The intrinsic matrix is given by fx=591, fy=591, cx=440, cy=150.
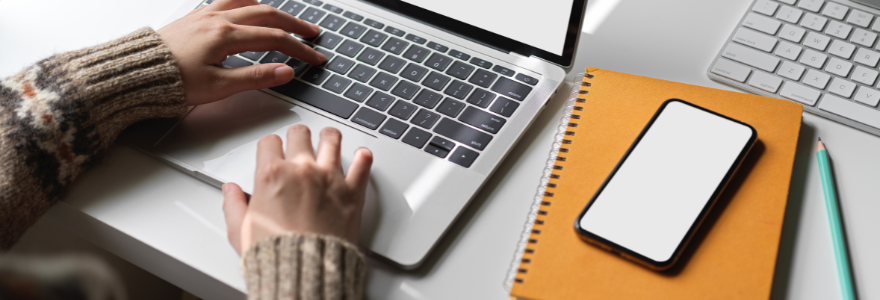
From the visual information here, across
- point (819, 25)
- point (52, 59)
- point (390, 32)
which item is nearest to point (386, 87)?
point (390, 32)

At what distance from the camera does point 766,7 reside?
2.23ft

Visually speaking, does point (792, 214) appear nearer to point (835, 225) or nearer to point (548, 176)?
point (835, 225)

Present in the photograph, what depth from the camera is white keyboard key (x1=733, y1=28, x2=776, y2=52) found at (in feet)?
2.13

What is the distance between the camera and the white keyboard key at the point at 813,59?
623 millimetres

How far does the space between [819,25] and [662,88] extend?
220 mm

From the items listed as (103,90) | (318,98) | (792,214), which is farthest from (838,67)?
(103,90)

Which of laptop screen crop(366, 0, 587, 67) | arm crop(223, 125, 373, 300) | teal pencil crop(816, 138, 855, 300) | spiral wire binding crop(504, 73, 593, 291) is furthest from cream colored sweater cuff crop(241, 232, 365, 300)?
teal pencil crop(816, 138, 855, 300)

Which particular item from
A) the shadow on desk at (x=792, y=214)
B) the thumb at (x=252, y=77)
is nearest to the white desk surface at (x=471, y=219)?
the shadow on desk at (x=792, y=214)

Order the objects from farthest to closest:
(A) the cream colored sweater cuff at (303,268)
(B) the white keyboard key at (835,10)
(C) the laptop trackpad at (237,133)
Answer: (B) the white keyboard key at (835,10)
(C) the laptop trackpad at (237,133)
(A) the cream colored sweater cuff at (303,268)

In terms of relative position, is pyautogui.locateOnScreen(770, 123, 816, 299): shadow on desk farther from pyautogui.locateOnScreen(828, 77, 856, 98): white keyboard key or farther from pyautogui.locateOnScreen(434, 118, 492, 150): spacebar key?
pyautogui.locateOnScreen(434, 118, 492, 150): spacebar key

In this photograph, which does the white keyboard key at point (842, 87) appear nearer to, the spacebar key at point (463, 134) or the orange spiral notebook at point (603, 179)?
the orange spiral notebook at point (603, 179)

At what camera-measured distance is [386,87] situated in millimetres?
612

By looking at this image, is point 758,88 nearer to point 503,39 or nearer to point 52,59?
point 503,39

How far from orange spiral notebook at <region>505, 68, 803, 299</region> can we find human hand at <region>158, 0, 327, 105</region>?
291mm
